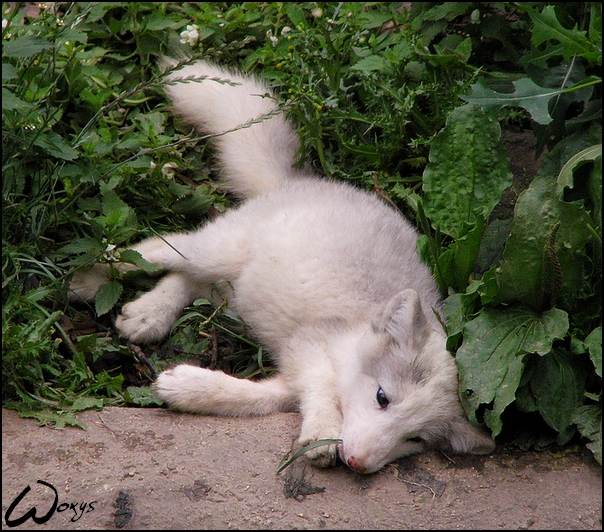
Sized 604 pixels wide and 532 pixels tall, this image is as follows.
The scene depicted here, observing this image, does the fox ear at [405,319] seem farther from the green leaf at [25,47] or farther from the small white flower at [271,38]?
the small white flower at [271,38]

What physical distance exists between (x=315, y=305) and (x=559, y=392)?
3.59 feet

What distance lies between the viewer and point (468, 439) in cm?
289

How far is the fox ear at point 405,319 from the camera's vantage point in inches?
119

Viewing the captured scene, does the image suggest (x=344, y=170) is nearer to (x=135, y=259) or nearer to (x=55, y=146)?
(x=135, y=259)

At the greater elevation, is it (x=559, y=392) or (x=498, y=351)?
(x=498, y=351)

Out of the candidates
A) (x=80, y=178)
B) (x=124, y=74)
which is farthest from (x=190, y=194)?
(x=124, y=74)

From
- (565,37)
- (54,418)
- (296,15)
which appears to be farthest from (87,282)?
(565,37)

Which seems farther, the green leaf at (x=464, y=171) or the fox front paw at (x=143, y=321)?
the green leaf at (x=464, y=171)

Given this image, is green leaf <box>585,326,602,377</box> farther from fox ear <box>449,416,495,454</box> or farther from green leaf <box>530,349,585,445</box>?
fox ear <box>449,416,495,454</box>

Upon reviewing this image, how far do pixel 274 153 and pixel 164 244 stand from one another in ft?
2.68

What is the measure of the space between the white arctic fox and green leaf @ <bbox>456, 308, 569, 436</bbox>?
0.38 ft

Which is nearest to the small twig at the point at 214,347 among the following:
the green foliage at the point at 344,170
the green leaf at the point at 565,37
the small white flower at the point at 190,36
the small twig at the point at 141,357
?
the green foliage at the point at 344,170

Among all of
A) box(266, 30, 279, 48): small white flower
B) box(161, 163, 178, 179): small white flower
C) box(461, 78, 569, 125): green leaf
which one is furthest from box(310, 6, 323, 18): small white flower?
box(461, 78, 569, 125): green leaf

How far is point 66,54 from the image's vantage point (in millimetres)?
4133
